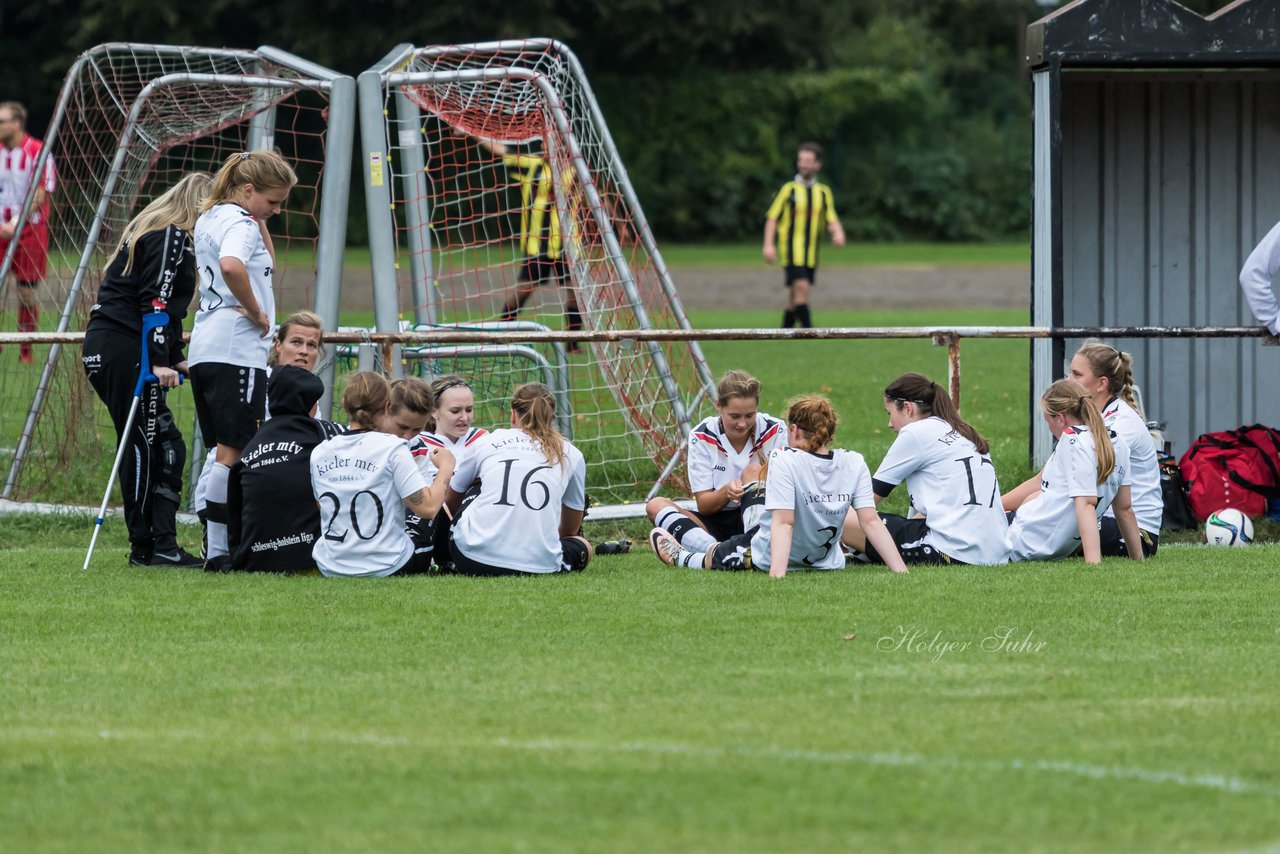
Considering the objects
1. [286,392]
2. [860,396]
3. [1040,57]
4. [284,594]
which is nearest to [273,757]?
[284,594]

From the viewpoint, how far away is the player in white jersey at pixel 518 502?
751 centimetres

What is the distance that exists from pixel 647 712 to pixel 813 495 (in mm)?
2649

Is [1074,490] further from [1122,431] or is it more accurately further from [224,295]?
[224,295]

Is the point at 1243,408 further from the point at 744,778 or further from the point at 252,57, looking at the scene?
the point at 744,778

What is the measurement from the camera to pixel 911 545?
7.80 meters

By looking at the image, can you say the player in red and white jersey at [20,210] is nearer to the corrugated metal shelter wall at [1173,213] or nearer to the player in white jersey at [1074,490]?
the player in white jersey at [1074,490]

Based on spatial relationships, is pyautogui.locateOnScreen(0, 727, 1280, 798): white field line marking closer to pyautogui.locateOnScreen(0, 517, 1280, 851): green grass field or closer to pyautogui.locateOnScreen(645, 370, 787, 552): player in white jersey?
pyautogui.locateOnScreen(0, 517, 1280, 851): green grass field

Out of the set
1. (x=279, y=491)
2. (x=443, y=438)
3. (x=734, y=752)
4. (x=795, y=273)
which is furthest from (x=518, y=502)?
(x=795, y=273)

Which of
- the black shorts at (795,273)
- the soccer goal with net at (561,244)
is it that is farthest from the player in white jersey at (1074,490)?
the black shorts at (795,273)

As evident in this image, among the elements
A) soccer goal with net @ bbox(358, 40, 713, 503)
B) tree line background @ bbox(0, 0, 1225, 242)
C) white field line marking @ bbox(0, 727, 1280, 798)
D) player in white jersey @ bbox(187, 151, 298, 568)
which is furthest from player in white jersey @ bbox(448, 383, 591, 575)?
tree line background @ bbox(0, 0, 1225, 242)

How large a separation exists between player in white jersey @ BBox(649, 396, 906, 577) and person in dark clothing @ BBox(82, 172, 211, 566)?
105 inches

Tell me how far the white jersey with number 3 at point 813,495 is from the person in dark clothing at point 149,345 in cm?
264

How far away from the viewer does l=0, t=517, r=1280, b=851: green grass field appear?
3.86 meters

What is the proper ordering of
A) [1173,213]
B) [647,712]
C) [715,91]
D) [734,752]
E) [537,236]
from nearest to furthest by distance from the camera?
[734,752] → [647,712] → [1173,213] → [537,236] → [715,91]
